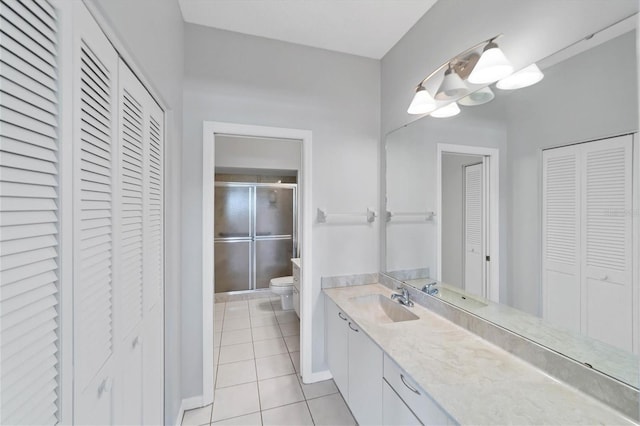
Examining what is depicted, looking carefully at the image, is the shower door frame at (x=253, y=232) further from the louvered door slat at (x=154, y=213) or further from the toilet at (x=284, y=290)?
the louvered door slat at (x=154, y=213)

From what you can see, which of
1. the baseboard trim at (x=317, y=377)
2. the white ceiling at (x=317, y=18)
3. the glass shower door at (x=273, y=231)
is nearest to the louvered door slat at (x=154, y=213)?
the white ceiling at (x=317, y=18)

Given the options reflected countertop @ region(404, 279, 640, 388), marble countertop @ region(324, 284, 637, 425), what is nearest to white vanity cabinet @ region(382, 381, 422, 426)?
marble countertop @ region(324, 284, 637, 425)

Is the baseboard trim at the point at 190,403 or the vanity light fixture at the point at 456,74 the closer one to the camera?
the vanity light fixture at the point at 456,74

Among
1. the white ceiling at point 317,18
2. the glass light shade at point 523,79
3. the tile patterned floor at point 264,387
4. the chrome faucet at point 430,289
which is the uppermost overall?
the white ceiling at point 317,18

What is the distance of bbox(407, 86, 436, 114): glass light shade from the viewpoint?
1730 mm

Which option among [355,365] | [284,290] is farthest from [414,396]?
[284,290]

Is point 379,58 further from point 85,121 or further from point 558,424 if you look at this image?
point 558,424

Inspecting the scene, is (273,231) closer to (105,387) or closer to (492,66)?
(105,387)

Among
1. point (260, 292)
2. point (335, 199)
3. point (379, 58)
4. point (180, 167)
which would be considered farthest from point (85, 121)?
point (260, 292)

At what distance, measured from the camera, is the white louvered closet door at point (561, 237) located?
40.4 inches

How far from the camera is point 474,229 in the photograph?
1.54 meters

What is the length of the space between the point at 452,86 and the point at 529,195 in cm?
74

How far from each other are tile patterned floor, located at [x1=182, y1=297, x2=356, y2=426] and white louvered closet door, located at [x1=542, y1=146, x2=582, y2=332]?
1.45 m

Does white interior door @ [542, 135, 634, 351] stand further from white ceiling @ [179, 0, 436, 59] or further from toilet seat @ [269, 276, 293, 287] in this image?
toilet seat @ [269, 276, 293, 287]
